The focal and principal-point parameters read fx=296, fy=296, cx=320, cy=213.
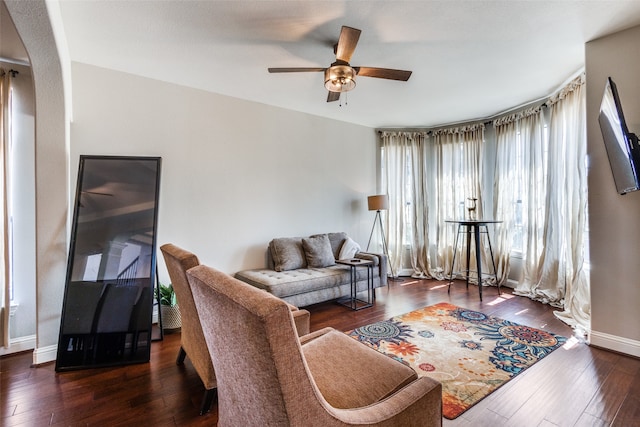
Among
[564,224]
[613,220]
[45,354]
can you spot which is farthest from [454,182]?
[45,354]

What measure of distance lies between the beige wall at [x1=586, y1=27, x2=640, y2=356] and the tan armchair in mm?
2660

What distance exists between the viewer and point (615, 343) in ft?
8.27

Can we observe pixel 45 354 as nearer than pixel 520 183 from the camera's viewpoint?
Yes

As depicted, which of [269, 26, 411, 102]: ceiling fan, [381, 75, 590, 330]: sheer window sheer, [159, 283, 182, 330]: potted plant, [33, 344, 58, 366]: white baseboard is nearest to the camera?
[269, 26, 411, 102]: ceiling fan

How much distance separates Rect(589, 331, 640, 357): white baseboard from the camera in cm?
243

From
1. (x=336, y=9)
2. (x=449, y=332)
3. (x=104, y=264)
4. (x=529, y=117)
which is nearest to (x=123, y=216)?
(x=104, y=264)

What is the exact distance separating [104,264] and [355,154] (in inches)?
150

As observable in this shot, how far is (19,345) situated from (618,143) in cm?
519

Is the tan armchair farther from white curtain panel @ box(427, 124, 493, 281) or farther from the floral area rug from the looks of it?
white curtain panel @ box(427, 124, 493, 281)

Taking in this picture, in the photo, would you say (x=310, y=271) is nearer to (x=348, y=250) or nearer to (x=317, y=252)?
(x=317, y=252)

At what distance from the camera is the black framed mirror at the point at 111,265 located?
2.40m

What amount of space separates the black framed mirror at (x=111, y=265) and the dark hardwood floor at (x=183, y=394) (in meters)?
0.18

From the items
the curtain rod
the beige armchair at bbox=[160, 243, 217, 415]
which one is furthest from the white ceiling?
the beige armchair at bbox=[160, 243, 217, 415]

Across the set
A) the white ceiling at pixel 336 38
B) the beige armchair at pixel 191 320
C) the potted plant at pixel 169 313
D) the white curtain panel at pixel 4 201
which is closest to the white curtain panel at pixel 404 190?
the white ceiling at pixel 336 38
